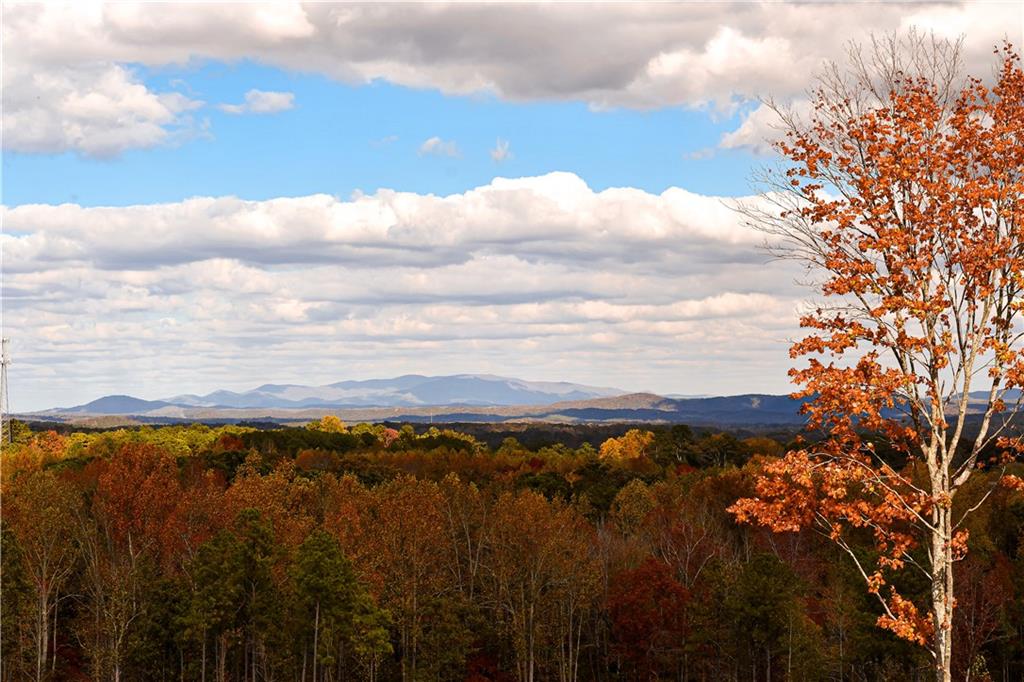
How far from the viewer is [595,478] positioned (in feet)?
453

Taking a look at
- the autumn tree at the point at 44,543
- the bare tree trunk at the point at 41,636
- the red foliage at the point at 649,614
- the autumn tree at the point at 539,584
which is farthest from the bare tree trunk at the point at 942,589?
the bare tree trunk at the point at 41,636

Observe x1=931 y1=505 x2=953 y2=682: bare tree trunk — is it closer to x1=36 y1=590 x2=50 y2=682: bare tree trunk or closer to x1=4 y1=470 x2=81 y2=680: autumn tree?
x1=4 y1=470 x2=81 y2=680: autumn tree

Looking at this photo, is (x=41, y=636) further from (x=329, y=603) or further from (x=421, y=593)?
(x=421, y=593)

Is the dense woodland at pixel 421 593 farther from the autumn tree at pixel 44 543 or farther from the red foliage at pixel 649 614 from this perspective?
the autumn tree at pixel 44 543

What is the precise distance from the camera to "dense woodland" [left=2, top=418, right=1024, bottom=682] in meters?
72.9

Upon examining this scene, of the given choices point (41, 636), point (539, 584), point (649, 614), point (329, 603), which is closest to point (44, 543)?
point (41, 636)

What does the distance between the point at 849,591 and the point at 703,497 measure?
38516 millimetres

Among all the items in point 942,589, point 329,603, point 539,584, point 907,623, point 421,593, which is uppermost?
point 942,589

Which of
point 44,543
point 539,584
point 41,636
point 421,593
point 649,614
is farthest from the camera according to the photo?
point 649,614

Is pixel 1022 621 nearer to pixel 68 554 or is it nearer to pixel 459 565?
pixel 459 565

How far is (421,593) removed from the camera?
81812 mm

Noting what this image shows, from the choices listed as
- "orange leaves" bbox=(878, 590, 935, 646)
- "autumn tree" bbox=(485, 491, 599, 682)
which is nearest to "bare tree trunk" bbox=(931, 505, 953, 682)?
"orange leaves" bbox=(878, 590, 935, 646)

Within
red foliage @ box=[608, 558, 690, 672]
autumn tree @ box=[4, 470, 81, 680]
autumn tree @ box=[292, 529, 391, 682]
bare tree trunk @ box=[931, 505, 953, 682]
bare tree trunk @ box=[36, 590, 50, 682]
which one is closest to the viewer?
bare tree trunk @ box=[931, 505, 953, 682]

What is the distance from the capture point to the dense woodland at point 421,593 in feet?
239
